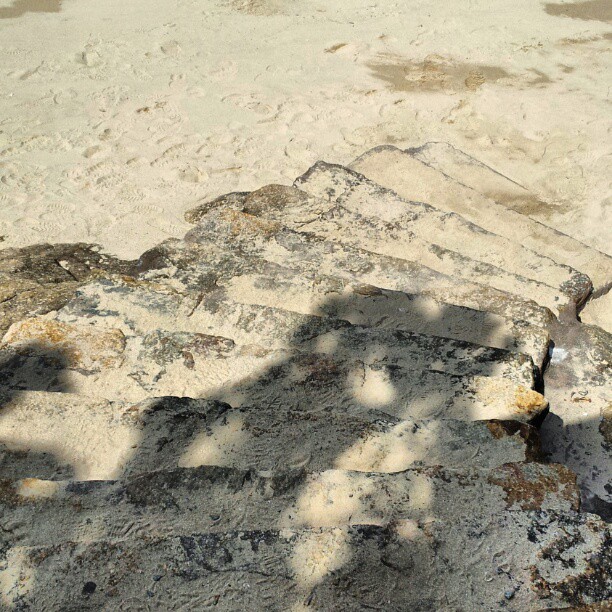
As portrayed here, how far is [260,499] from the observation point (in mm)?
2195

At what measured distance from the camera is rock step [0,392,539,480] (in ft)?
8.13

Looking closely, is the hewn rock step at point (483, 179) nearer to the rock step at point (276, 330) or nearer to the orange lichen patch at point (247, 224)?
the orange lichen patch at point (247, 224)

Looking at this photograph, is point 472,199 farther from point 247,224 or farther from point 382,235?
point 247,224

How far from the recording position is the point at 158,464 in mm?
2484

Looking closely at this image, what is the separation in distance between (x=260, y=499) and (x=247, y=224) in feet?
8.17

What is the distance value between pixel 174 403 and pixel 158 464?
28 centimetres

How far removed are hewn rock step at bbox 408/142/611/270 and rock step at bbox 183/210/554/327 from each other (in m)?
1.43

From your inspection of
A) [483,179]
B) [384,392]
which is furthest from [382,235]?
[384,392]

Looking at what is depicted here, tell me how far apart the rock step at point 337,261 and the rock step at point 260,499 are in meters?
1.50

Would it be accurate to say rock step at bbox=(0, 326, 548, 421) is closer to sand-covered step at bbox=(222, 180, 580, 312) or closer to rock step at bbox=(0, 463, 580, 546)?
rock step at bbox=(0, 463, 580, 546)

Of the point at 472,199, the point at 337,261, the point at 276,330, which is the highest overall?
the point at 276,330

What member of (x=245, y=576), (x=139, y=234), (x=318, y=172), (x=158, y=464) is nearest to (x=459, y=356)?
(x=158, y=464)

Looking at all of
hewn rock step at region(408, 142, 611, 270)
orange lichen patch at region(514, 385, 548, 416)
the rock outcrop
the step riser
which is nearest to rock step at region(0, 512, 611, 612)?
the rock outcrop

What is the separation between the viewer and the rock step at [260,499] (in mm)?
2127
